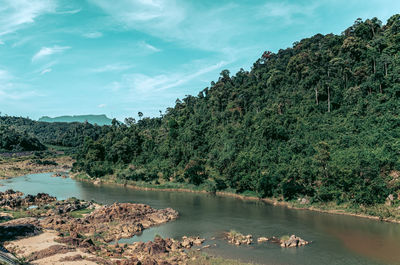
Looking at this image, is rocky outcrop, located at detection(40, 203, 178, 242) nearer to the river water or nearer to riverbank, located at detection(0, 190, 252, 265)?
riverbank, located at detection(0, 190, 252, 265)

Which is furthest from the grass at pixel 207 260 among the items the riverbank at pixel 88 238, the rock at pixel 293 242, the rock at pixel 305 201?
the rock at pixel 305 201

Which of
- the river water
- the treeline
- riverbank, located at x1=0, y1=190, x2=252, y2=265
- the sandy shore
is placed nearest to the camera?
the sandy shore

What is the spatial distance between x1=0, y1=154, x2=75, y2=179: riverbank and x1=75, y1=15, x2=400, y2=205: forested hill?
51.4 ft

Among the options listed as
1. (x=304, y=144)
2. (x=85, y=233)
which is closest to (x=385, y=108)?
(x=304, y=144)

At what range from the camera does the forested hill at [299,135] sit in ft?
131

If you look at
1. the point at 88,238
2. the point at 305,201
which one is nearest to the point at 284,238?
the point at 305,201

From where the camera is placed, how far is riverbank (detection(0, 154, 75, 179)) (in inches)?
Answer: 3272

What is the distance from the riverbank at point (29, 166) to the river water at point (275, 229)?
42.2 m

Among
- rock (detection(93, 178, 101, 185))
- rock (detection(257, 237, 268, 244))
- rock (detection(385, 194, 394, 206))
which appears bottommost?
rock (detection(93, 178, 101, 185))

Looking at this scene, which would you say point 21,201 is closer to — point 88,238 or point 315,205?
point 88,238

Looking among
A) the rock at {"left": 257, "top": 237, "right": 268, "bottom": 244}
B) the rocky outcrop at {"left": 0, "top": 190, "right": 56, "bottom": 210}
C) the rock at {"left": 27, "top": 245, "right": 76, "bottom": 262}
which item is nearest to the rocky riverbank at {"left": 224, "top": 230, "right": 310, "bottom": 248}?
Result: the rock at {"left": 257, "top": 237, "right": 268, "bottom": 244}

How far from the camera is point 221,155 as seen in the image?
59.5 meters

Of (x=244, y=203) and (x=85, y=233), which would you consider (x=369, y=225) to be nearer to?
(x=244, y=203)

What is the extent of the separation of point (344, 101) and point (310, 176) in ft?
67.2
